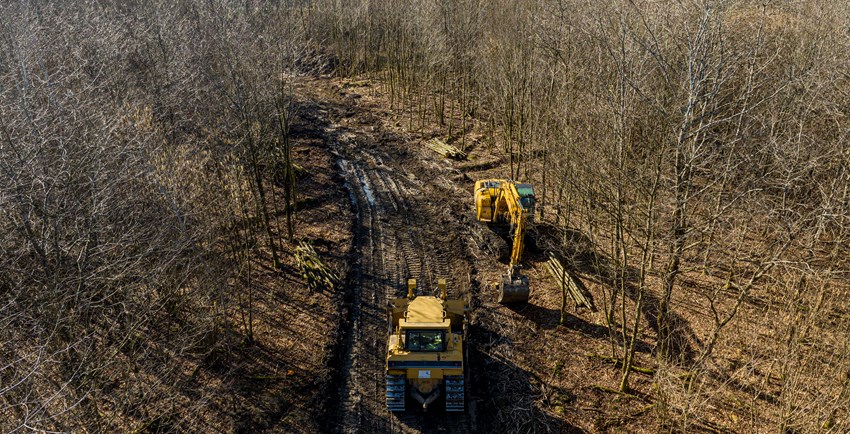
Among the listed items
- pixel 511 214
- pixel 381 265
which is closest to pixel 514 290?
pixel 511 214

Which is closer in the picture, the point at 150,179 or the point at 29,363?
the point at 29,363

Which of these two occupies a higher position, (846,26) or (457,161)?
(846,26)

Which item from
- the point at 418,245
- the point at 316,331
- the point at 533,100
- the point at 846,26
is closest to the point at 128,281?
the point at 316,331

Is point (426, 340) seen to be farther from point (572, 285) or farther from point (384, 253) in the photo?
point (384, 253)

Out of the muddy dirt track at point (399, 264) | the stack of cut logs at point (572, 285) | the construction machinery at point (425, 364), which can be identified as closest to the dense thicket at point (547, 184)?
the stack of cut logs at point (572, 285)

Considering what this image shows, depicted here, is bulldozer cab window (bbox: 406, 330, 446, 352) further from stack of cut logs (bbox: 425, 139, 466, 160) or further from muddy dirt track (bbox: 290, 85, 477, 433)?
stack of cut logs (bbox: 425, 139, 466, 160)

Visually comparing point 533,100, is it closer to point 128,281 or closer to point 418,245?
point 418,245
